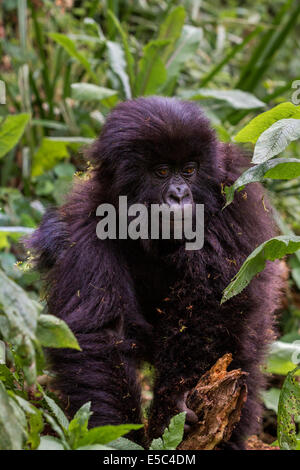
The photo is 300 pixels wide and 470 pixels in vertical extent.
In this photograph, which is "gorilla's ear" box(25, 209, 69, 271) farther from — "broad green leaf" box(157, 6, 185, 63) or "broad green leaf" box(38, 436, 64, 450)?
"broad green leaf" box(157, 6, 185, 63)

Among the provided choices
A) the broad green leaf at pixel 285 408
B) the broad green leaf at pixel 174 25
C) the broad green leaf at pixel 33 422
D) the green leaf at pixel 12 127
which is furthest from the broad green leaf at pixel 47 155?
the broad green leaf at pixel 33 422

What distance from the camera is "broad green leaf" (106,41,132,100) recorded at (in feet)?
16.9

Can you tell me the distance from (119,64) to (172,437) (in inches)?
152

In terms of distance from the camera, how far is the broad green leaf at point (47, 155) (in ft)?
17.1

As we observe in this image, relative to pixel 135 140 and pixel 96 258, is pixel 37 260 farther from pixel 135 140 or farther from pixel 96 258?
pixel 135 140

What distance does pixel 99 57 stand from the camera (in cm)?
623

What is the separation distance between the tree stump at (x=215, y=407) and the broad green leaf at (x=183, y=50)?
3.35 meters

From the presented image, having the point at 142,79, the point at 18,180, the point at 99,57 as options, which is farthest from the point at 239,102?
the point at 18,180

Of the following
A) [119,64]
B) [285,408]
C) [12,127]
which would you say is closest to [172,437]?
[285,408]

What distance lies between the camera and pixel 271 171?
88.1 inches

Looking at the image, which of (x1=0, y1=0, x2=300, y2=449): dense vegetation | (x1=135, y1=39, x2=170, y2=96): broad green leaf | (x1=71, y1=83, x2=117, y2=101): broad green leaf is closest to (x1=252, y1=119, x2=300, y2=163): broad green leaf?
(x1=0, y1=0, x2=300, y2=449): dense vegetation

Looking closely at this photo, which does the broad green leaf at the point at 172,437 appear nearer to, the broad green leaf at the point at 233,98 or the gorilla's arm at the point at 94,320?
the gorilla's arm at the point at 94,320
